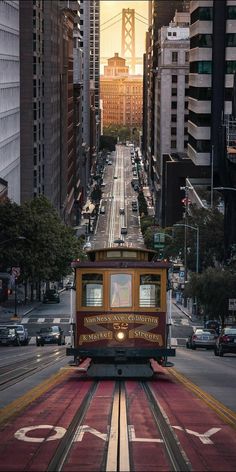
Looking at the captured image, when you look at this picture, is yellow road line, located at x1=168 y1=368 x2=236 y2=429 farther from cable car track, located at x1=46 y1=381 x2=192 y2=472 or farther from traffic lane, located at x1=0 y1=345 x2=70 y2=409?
traffic lane, located at x1=0 y1=345 x2=70 y2=409

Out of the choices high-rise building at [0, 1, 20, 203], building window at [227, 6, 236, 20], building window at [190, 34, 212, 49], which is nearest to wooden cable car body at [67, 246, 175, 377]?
high-rise building at [0, 1, 20, 203]

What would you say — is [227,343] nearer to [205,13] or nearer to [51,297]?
[51,297]

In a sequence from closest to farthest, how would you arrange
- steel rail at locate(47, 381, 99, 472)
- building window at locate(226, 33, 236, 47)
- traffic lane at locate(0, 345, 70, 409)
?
steel rail at locate(47, 381, 99, 472)
traffic lane at locate(0, 345, 70, 409)
building window at locate(226, 33, 236, 47)

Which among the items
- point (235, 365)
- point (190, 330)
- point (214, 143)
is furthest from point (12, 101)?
point (235, 365)

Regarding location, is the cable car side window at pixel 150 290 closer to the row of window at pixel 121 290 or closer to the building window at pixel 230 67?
the row of window at pixel 121 290

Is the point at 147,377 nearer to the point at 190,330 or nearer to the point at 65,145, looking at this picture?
the point at 190,330

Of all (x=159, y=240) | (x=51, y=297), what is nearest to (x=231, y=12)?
(x=159, y=240)
